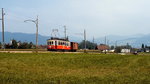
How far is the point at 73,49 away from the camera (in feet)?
249

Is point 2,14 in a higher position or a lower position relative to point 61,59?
higher

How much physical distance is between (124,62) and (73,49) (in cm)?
4293

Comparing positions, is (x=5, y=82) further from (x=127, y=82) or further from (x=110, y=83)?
(x=127, y=82)

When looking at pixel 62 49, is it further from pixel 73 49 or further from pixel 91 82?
pixel 91 82

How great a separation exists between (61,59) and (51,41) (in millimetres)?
28630

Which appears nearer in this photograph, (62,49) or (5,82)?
(5,82)

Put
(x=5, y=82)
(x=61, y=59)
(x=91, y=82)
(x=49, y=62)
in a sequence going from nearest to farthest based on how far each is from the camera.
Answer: (x=5, y=82), (x=91, y=82), (x=49, y=62), (x=61, y=59)

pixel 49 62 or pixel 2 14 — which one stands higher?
pixel 2 14

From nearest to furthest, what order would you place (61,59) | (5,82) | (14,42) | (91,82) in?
(5,82) < (91,82) < (61,59) < (14,42)

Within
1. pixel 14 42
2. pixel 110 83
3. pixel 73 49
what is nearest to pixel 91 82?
pixel 110 83

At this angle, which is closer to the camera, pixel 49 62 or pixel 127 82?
pixel 127 82

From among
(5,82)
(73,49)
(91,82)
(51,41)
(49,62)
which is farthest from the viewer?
(73,49)

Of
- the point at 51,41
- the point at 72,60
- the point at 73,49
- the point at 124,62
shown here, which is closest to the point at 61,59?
the point at 72,60

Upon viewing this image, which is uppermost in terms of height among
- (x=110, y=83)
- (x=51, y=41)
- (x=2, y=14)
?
(x=2, y=14)
